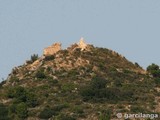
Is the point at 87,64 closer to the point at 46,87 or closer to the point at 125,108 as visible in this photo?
the point at 46,87

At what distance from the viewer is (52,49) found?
107 metres

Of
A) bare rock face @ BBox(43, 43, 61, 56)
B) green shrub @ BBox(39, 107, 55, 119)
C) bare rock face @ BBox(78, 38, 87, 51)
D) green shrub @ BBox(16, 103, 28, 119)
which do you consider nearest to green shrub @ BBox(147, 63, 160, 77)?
bare rock face @ BBox(78, 38, 87, 51)

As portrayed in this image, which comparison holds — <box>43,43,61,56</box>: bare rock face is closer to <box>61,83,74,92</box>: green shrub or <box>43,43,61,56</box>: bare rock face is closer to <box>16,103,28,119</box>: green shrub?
<box>61,83,74,92</box>: green shrub

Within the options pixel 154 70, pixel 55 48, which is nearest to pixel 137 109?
pixel 154 70

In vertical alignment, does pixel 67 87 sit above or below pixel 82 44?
below

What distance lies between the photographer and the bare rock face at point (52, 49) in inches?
4183

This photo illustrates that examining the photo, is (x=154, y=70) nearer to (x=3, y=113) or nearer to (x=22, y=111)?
(x=22, y=111)

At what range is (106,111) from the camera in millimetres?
74812

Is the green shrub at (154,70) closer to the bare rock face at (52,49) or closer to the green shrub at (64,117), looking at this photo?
the bare rock face at (52,49)

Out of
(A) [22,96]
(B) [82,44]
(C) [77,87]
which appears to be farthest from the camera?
(B) [82,44]

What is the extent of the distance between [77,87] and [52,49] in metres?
21.3

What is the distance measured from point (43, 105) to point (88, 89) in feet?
25.3

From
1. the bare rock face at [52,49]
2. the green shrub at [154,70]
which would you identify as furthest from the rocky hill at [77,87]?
the green shrub at [154,70]

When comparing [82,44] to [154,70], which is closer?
[154,70]
